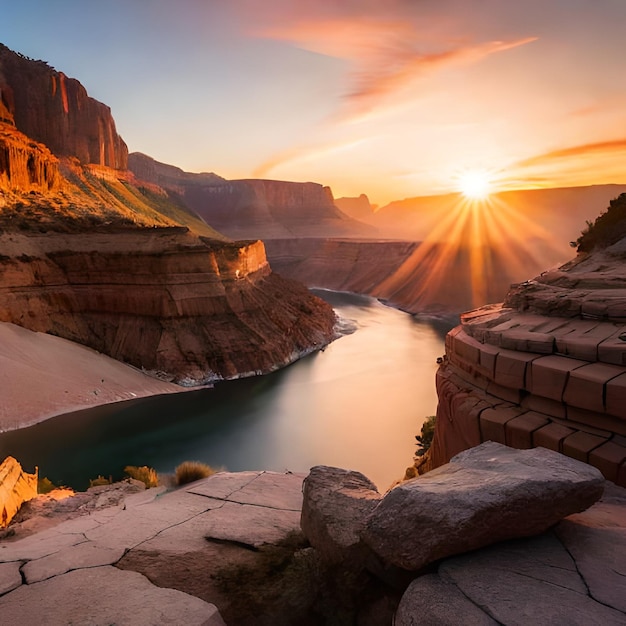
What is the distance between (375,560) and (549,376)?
3.04m

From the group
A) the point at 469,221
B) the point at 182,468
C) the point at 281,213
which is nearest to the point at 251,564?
the point at 182,468

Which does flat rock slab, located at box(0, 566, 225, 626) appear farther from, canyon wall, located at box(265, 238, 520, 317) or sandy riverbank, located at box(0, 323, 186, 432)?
canyon wall, located at box(265, 238, 520, 317)

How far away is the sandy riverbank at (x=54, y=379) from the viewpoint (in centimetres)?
1853

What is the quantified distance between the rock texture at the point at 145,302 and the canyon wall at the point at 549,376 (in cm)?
1974

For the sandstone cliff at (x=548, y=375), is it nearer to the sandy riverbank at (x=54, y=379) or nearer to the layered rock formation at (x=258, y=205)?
the sandy riverbank at (x=54, y=379)

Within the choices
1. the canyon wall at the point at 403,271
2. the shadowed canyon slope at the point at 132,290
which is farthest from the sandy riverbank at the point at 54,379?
the canyon wall at the point at 403,271

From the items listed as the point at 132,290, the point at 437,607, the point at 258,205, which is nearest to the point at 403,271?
the point at 132,290

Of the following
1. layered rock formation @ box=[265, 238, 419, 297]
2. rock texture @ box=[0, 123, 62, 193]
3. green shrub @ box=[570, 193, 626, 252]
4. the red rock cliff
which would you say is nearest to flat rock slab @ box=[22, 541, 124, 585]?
green shrub @ box=[570, 193, 626, 252]

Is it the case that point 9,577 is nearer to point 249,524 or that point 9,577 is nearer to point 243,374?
point 249,524

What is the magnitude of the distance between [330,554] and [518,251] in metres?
59.9

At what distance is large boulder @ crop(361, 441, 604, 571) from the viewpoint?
2531 mm

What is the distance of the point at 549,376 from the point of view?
4996 millimetres

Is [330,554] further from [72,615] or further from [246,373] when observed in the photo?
[246,373]

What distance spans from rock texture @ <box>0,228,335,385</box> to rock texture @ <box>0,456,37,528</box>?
14.8 meters
